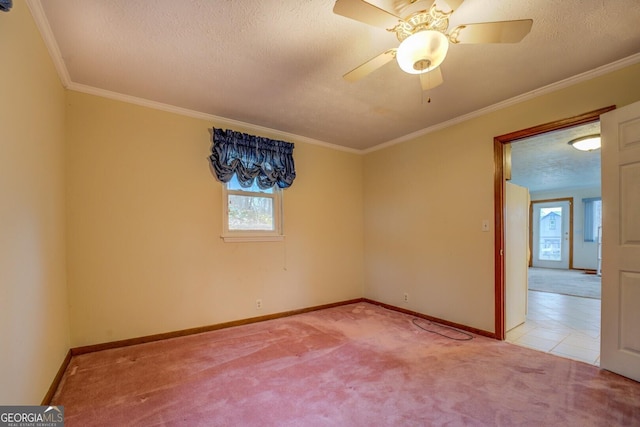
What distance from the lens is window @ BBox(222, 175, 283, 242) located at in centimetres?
340

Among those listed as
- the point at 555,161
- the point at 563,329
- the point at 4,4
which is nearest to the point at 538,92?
the point at 563,329

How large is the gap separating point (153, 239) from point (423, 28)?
294 cm

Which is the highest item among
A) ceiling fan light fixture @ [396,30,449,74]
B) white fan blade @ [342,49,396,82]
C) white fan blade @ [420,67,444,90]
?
white fan blade @ [342,49,396,82]

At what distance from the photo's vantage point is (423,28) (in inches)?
65.2

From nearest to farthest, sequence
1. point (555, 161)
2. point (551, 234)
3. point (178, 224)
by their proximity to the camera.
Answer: point (178, 224), point (555, 161), point (551, 234)

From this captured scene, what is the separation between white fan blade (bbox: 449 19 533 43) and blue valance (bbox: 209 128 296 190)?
2425mm

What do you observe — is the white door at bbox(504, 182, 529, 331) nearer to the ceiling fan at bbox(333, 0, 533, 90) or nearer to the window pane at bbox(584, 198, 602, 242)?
the ceiling fan at bbox(333, 0, 533, 90)

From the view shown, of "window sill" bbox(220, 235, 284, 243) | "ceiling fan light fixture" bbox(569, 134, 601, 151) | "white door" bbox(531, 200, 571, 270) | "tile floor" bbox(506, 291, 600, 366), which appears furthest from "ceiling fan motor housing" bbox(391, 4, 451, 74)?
"white door" bbox(531, 200, 571, 270)

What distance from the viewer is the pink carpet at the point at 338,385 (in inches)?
68.2

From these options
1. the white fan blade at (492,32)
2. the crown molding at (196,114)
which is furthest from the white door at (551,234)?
the white fan blade at (492,32)

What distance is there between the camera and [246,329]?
10.7 feet

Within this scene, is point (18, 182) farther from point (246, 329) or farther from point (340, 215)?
point (340, 215)

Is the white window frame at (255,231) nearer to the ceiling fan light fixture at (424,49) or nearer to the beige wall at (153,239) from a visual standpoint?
the beige wall at (153,239)

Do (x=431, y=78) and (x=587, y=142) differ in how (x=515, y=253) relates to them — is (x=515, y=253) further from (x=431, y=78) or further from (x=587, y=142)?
(x=431, y=78)
